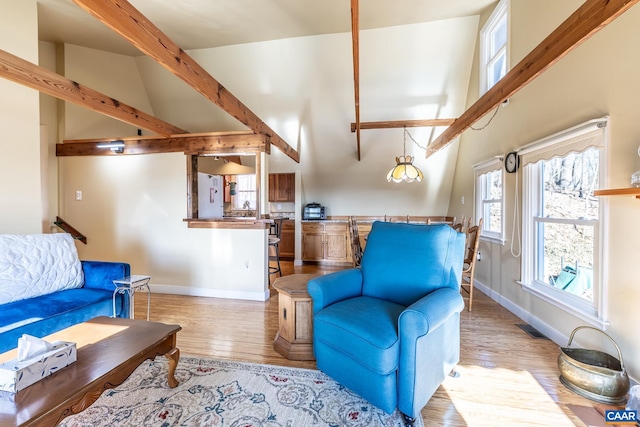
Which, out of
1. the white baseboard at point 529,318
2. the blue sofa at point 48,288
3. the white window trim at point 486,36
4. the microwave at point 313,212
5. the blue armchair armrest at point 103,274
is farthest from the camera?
the microwave at point 313,212

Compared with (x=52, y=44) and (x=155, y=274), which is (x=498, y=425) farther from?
(x=52, y=44)

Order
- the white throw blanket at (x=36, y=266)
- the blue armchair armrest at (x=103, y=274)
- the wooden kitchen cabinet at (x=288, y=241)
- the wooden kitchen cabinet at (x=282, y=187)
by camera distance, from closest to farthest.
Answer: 1. the white throw blanket at (x=36, y=266)
2. the blue armchair armrest at (x=103, y=274)
3. the wooden kitchen cabinet at (x=288, y=241)
4. the wooden kitchen cabinet at (x=282, y=187)

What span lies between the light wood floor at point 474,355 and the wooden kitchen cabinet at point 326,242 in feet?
7.97

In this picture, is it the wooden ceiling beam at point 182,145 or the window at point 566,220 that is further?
the wooden ceiling beam at point 182,145

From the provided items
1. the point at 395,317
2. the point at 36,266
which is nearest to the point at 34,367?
the point at 36,266

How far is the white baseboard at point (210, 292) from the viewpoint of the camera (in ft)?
11.4

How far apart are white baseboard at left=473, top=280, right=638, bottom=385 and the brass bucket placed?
0.49ft

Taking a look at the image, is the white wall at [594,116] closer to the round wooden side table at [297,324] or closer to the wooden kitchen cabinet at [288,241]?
the round wooden side table at [297,324]

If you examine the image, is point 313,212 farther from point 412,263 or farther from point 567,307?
point 567,307

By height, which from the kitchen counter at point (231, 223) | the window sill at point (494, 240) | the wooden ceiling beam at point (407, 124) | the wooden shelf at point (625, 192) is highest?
the wooden ceiling beam at point (407, 124)

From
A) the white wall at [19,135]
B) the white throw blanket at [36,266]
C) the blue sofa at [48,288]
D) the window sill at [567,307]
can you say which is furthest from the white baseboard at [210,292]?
the window sill at [567,307]

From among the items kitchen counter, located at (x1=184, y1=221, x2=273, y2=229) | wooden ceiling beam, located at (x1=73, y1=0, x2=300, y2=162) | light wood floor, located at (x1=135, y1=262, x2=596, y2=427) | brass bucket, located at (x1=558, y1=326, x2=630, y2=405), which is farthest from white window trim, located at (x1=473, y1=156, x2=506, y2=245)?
wooden ceiling beam, located at (x1=73, y1=0, x2=300, y2=162)

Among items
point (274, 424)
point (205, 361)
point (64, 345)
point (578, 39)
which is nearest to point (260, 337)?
point (205, 361)

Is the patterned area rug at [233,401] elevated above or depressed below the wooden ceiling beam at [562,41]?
below
